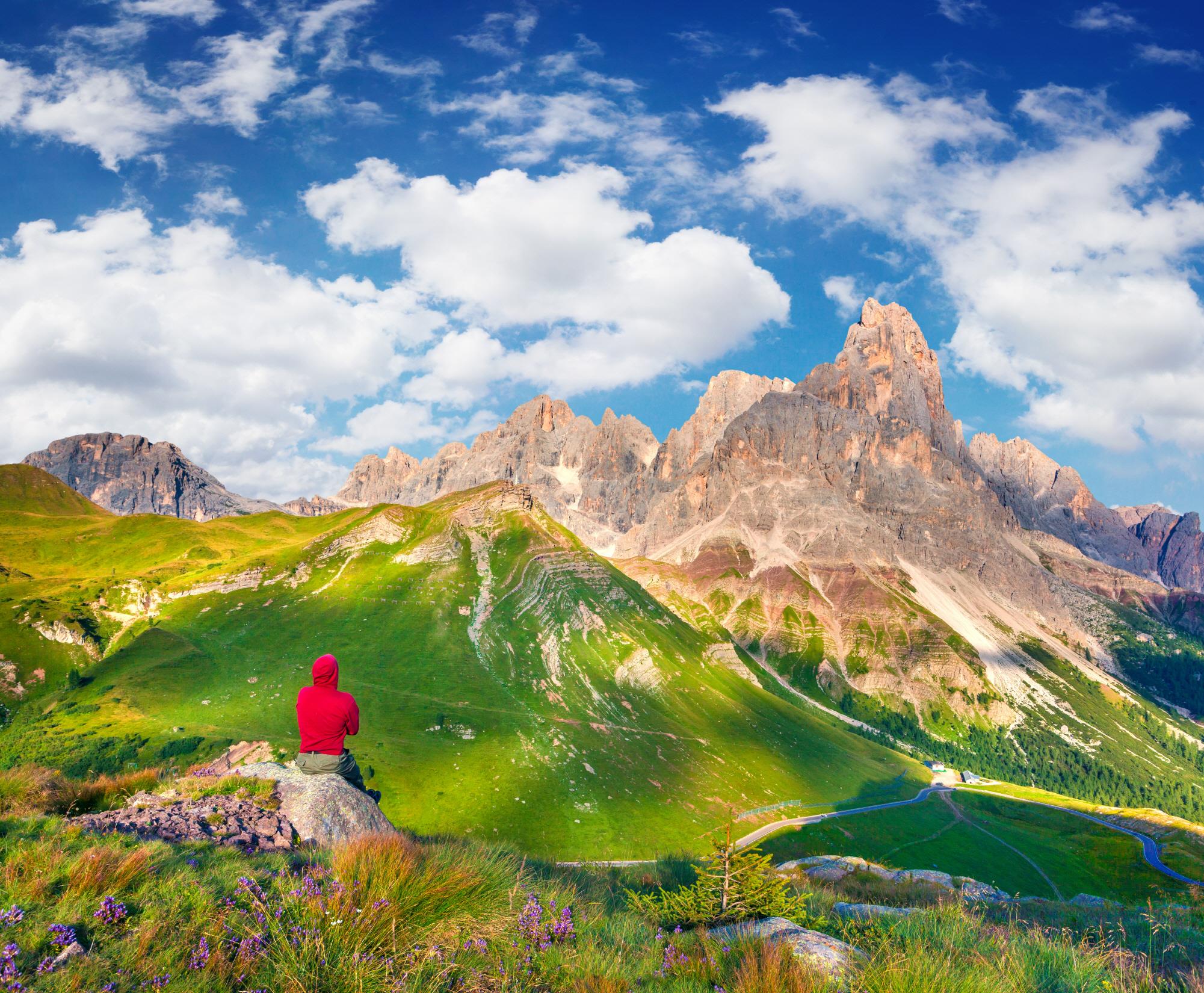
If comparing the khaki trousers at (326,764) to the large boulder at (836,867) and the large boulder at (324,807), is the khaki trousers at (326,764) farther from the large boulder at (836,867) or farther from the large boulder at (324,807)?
the large boulder at (836,867)

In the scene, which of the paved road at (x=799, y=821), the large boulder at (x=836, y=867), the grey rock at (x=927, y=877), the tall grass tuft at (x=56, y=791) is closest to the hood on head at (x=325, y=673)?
the tall grass tuft at (x=56, y=791)

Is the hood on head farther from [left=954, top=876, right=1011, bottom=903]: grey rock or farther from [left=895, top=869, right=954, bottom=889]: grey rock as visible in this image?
[left=895, top=869, right=954, bottom=889]: grey rock

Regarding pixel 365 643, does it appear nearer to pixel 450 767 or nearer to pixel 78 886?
pixel 450 767

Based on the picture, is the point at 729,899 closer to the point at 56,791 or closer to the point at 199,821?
the point at 199,821

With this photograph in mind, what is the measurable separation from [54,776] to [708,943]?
1558 centimetres

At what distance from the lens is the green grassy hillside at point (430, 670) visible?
72.0 m

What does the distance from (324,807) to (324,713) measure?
249 centimetres

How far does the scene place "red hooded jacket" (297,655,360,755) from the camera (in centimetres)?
1684

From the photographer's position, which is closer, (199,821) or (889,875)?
(199,821)

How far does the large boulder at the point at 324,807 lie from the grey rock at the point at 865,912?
1044 cm

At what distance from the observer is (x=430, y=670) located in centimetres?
9950

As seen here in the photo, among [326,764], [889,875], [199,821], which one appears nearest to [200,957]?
[199,821]

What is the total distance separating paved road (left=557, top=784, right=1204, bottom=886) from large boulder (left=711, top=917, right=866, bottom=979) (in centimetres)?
6198

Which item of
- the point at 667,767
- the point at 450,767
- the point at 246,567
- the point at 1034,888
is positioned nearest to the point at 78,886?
the point at 450,767
